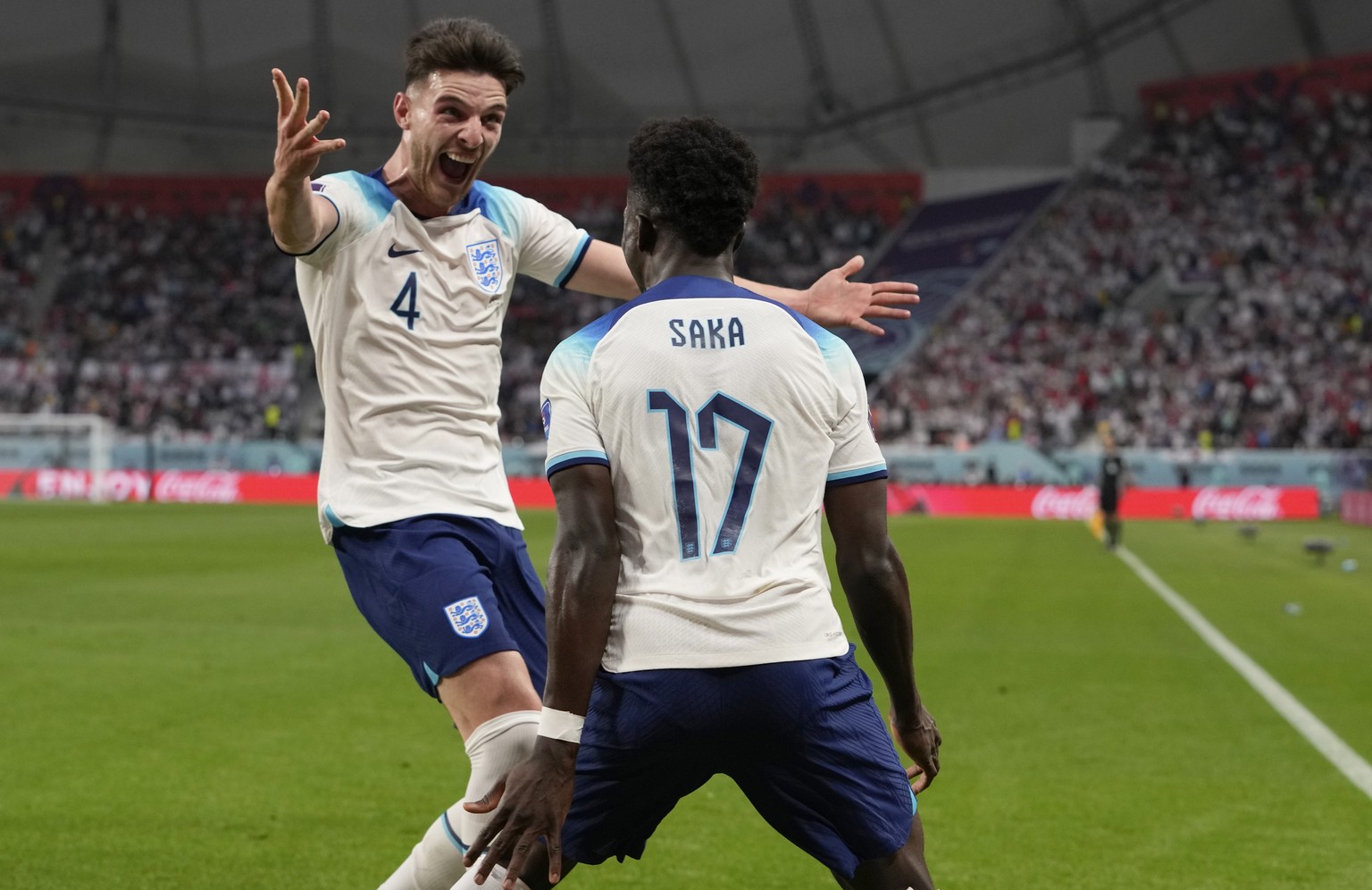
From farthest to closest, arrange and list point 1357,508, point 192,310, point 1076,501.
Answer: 1. point 192,310
2. point 1076,501
3. point 1357,508

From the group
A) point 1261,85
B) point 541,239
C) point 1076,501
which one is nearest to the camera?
point 541,239

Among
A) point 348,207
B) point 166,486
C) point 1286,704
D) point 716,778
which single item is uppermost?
point 348,207

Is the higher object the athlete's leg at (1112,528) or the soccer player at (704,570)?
the soccer player at (704,570)

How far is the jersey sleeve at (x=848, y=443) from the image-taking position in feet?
9.53

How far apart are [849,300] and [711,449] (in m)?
1.13

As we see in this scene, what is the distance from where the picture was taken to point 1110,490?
21922 mm

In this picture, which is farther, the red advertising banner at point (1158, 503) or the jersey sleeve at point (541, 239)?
the red advertising banner at point (1158, 503)

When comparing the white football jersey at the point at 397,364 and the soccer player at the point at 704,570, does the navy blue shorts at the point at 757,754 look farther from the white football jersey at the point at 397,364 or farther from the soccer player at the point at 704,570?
the white football jersey at the point at 397,364

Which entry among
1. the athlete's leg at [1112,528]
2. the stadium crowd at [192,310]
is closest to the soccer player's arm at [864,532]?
the athlete's leg at [1112,528]

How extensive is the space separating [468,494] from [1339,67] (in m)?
44.9

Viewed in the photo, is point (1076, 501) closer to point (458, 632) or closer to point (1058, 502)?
point (1058, 502)

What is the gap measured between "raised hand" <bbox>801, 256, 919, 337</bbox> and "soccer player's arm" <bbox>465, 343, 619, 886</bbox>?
112 cm

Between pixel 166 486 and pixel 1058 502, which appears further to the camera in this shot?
pixel 166 486

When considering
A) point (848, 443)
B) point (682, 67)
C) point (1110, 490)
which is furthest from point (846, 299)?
point (682, 67)
